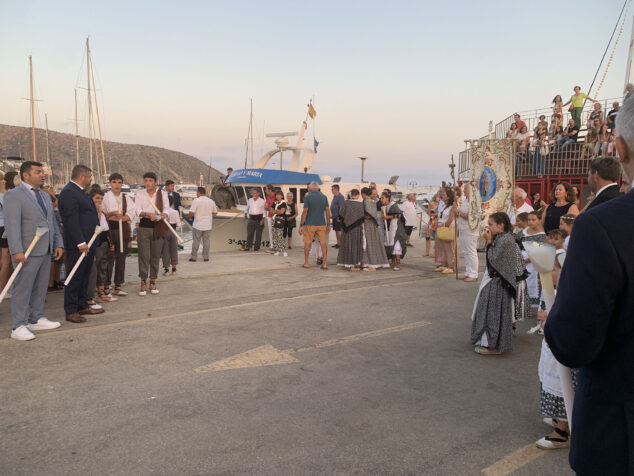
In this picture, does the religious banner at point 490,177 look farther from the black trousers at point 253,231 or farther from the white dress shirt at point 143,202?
the black trousers at point 253,231

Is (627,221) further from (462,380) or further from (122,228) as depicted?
(122,228)

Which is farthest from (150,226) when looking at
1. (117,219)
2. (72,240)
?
(72,240)

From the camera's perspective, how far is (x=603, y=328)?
1364mm

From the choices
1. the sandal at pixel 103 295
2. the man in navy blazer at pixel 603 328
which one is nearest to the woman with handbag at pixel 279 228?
the sandal at pixel 103 295

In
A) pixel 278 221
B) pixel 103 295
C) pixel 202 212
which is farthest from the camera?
pixel 278 221

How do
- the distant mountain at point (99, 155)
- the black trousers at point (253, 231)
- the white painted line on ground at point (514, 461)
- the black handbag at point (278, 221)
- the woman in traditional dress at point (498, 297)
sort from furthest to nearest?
the distant mountain at point (99, 155)
the black trousers at point (253, 231)
the black handbag at point (278, 221)
the woman in traditional dress at point (498, 297)
the white painted line on ground at point (514, 461)

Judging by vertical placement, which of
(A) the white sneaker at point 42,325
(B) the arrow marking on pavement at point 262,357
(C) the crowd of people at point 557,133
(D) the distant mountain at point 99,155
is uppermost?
(D) the distant mountain at point 99,155

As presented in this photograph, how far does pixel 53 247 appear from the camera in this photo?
5.96 meters

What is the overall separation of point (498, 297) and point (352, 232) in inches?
225

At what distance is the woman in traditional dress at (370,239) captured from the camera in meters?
10.6

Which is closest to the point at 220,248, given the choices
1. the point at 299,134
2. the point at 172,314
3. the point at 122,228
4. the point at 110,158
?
the point at 299,134

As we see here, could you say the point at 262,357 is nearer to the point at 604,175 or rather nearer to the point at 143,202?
the point at 604,175

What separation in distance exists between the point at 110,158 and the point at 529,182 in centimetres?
12147

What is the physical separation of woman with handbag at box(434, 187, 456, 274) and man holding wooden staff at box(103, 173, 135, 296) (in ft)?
20.8
